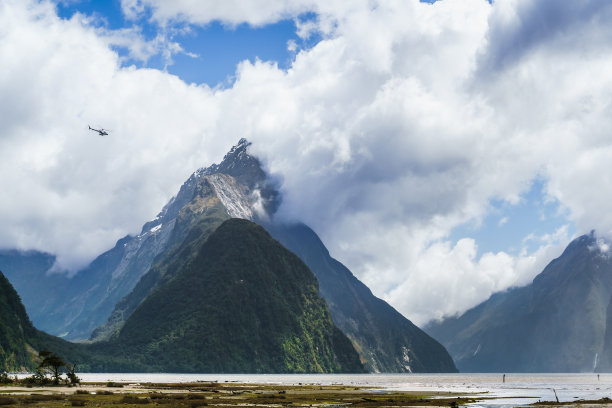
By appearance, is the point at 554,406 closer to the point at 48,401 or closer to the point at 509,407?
the point at 509,407

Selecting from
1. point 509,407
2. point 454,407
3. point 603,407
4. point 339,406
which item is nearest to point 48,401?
point 339,406

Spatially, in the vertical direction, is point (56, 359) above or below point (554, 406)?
above

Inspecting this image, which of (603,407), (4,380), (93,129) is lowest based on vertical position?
(603,407)

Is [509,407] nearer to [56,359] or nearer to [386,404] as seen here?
[386,404]

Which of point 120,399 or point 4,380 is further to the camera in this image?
point 4,380

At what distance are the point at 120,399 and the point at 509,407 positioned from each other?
5871 cm

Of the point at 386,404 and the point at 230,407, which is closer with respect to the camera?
the point at 230,407

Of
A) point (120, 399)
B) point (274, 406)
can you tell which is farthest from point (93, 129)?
point (274, 406)

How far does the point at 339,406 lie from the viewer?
9944 cm

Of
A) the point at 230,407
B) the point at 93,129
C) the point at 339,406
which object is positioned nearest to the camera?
the point at 230,407

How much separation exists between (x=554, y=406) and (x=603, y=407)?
6.93m

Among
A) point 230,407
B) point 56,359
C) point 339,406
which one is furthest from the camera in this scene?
point 56,359

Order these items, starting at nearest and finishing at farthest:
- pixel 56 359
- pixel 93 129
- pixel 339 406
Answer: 1. pixel 339 406
2. pixel 56 359
3. pixel 93 129

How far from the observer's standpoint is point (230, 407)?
91125mm
